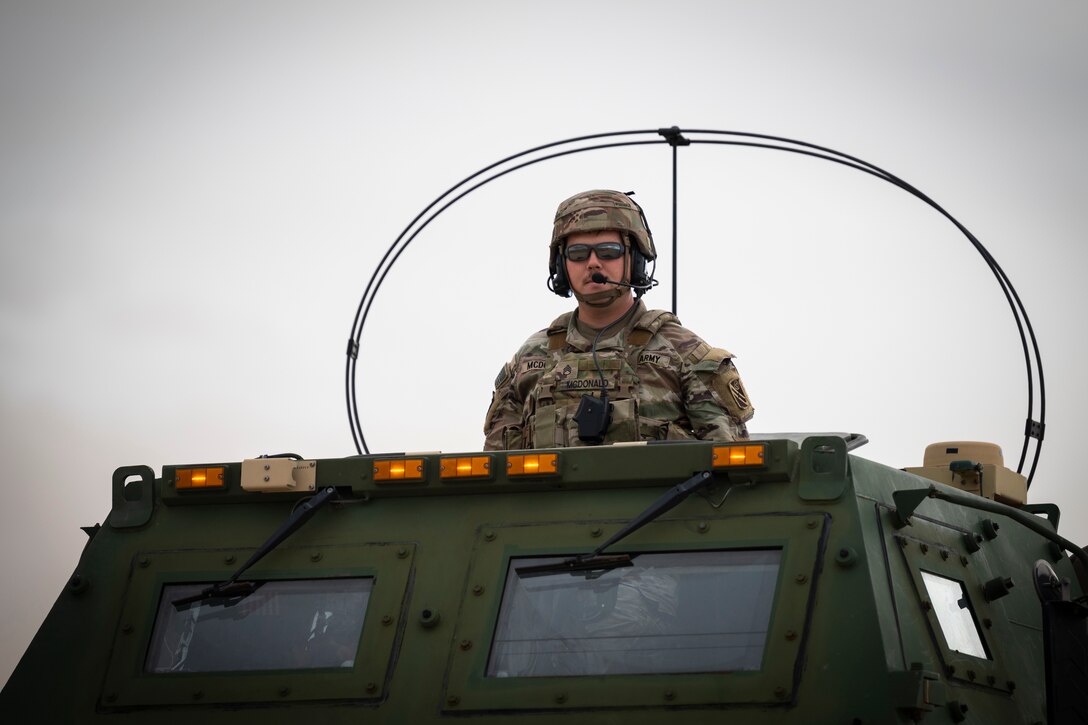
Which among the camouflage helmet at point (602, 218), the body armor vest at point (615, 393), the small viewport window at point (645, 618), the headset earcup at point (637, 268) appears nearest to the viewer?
the small viewport window at point (645, 618)

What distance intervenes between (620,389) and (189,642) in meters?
2.47

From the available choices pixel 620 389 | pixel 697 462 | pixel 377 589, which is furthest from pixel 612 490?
pixel 620 389

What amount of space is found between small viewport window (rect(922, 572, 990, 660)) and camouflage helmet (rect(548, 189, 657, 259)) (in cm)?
280

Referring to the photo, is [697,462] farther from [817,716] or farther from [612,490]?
[817,716]

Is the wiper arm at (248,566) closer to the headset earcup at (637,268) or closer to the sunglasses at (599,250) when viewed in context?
the sunglasses at (599,250)

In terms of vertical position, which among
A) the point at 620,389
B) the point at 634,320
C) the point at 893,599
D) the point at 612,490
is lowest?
the point at 893,599

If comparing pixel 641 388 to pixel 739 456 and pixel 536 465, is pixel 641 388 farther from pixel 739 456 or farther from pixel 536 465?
pixel 739 456

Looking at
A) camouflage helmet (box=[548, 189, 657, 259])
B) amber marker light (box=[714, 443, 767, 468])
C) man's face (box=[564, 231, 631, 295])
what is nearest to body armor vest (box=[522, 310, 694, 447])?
man's face (box=[564, 231, 631, 295])

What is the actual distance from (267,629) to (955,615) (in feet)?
8.68

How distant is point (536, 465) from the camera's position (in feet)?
20.0

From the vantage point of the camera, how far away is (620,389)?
7.59m

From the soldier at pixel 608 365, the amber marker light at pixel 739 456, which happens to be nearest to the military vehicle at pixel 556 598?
the amber marker light at pixel 739 456

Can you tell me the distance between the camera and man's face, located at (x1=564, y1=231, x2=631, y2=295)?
7988 mm

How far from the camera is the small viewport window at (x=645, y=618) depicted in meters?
5.52
